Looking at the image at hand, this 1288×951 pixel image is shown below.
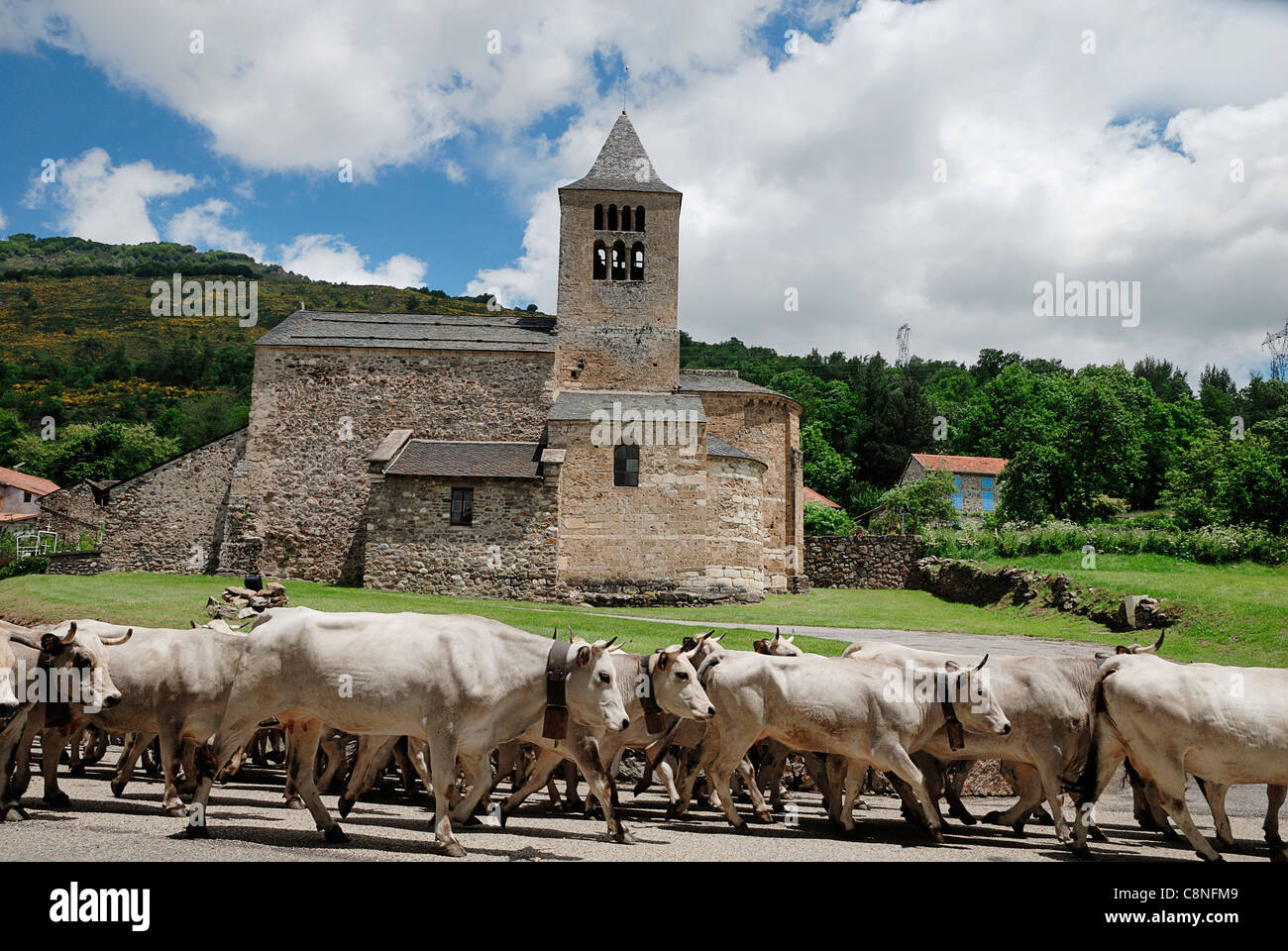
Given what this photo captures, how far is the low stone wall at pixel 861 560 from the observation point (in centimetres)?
4581

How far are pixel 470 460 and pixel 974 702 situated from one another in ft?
90.6

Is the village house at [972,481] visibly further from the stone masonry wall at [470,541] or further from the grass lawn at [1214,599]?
the stone masonry wall at [470,541]

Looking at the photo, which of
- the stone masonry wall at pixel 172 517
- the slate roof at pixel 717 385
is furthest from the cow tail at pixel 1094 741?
the stone masonry wall at pixel 172 517

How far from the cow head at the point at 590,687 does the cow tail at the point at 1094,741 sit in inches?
179

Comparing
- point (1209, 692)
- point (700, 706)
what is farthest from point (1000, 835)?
point (700, 706)

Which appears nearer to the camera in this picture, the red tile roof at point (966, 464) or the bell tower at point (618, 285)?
the bell tower at point (618, 285)

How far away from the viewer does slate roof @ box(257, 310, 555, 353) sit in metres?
39.1

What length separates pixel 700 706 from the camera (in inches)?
336

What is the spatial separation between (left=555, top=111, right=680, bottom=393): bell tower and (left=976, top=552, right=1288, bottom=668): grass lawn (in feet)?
66.1

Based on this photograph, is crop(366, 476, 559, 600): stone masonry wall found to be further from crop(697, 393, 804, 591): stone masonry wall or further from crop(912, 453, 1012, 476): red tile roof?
crop(912, 453, 1012, 476): red tile roof

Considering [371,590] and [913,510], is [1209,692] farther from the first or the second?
[913,510]

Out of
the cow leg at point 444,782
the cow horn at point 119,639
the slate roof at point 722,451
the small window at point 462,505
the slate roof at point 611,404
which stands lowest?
the cow leg at point 444,782

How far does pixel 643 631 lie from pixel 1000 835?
13376mm

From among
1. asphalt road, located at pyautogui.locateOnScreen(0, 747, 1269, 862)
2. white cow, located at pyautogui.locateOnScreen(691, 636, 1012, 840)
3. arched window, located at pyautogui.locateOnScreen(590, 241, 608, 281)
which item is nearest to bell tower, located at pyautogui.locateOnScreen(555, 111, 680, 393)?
arched window, located at pyautogui.locateOnScreen(590, 241, 608, 281)
